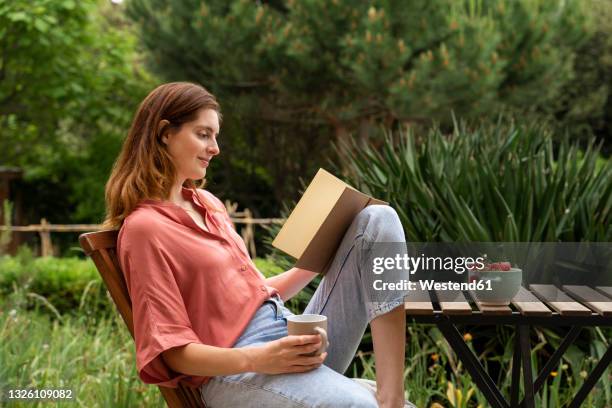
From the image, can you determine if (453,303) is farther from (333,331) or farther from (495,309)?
→ (333,331)

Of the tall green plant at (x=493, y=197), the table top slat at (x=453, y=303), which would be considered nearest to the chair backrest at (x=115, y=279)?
the table top slat at (x=453, y=303)

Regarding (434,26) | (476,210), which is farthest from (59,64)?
(476,210)

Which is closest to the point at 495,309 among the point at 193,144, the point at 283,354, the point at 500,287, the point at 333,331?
the point at 500,287

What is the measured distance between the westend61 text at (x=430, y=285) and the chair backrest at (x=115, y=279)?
488 millimetres

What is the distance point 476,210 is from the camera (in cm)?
318

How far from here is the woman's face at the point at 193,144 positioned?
1.74m

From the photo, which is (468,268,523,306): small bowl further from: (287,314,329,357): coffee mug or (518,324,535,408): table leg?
(287,314,329,357): coffee mug

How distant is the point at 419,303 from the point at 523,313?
0.24 metres

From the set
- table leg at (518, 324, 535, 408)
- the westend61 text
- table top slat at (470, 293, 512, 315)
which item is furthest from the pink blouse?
table leg at (518, 324, 535, 408)

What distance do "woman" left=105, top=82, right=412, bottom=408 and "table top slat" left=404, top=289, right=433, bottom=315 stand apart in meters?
0.08

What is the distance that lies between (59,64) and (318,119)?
12.8ft

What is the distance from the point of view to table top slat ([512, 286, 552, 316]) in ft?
5.53

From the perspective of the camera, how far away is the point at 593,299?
1821 mm

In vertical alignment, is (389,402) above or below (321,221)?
below
